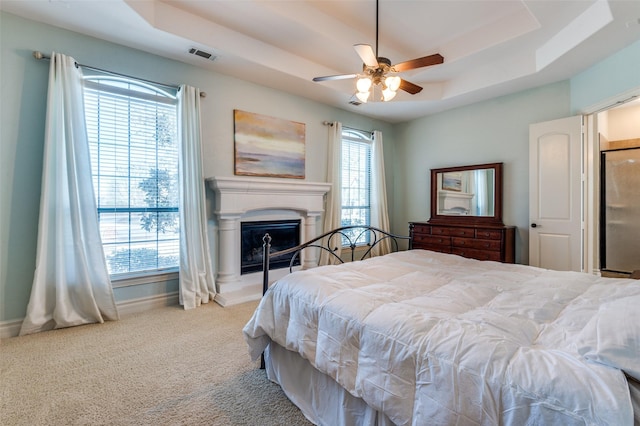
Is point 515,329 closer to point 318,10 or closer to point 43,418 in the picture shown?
point 43,418

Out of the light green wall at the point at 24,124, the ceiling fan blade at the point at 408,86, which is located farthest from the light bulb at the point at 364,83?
the light green wall at the point at 24,124

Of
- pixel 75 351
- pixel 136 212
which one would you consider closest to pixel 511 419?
pixel 75 351

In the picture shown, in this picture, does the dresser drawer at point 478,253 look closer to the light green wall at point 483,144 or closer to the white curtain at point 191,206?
the light green wall at point 483,144

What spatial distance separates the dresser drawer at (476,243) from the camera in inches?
158

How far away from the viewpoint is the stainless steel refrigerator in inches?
167

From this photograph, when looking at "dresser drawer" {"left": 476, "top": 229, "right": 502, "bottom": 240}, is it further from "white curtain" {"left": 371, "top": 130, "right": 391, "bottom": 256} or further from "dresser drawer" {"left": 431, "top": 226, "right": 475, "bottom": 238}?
"white curtain" {"left": 371, "top": 130, "right": 391, "bottom": 256}

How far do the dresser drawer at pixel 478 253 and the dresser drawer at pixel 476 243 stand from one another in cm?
5

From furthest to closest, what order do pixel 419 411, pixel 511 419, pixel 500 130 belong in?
pixel 500 130 < pixel 419 411 < pixel 511 419

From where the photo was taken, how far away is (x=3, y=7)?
2467 mm

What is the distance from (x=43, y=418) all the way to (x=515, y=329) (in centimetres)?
247

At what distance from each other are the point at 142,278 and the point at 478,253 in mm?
4422

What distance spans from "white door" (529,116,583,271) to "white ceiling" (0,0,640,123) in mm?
728

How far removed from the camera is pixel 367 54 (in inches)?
90.0

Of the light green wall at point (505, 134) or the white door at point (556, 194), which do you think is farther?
the white door at point (556, 194)
